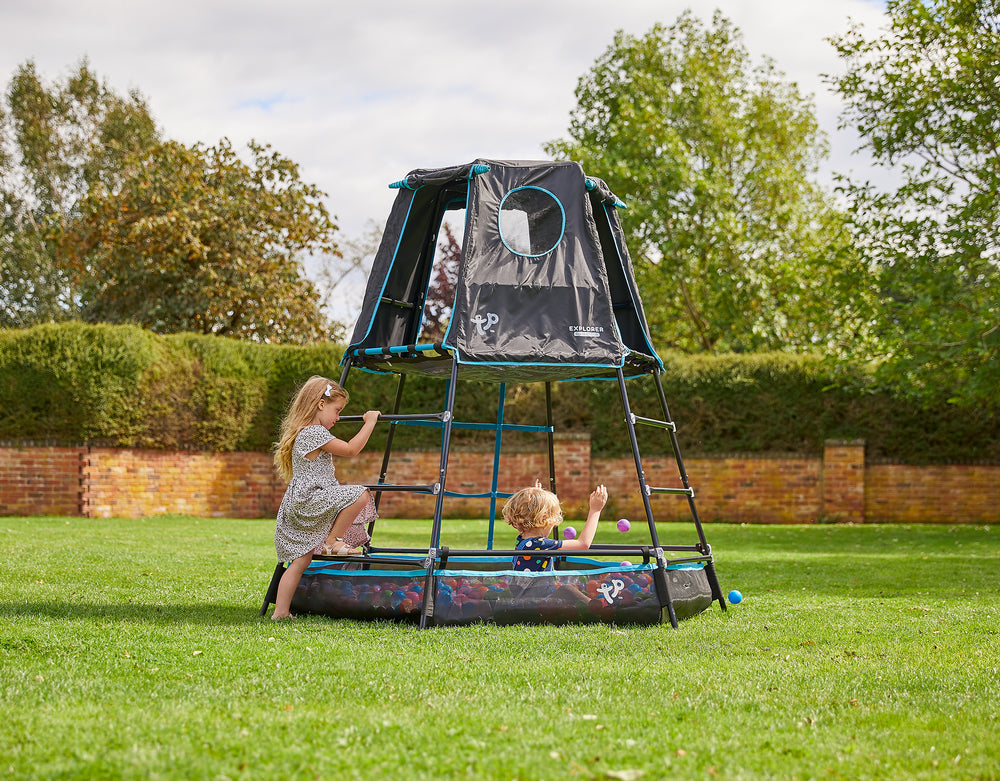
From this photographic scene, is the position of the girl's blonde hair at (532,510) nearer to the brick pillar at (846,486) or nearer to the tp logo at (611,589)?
the tp logo at (611,589)

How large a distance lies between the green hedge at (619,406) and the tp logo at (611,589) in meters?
13.2

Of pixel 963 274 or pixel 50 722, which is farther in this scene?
pixel 963 274

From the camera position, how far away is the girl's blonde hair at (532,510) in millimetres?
6535

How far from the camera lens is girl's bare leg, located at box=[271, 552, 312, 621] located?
6281mm

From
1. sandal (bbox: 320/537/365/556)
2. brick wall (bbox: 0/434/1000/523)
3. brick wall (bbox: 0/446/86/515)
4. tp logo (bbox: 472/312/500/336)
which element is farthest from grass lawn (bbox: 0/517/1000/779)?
brick wall (bbox: 0/434/1000/523)

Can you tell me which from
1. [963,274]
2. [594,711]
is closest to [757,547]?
[963,274]

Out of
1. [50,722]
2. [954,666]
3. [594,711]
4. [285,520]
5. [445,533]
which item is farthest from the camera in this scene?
[445,533]

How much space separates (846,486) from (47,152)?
2772cm

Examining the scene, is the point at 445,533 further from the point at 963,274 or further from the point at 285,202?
the point at 285,202

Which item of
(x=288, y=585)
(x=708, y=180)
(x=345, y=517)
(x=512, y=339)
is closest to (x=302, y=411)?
(x=345, y=517)

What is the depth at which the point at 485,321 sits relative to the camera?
6.56 m

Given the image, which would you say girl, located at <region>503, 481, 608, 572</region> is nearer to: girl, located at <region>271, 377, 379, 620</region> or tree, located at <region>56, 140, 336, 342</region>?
girl, located at <region>271, 377, 379, 620</region>

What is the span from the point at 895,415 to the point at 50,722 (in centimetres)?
1853

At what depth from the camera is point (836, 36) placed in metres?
16.7
